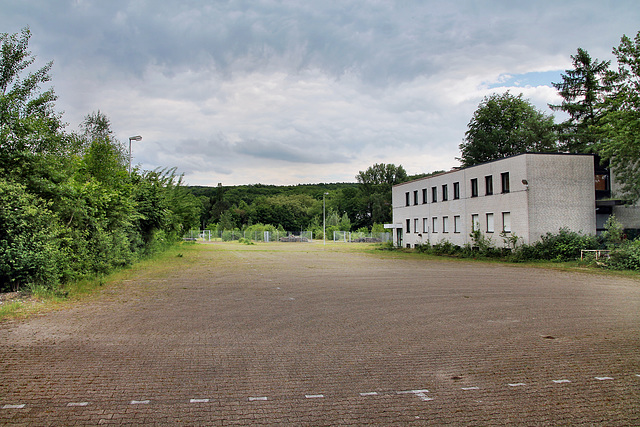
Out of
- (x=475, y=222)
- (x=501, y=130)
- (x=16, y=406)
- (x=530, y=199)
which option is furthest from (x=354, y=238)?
(x=16, y=406)

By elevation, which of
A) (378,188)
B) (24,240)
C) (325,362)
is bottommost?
(325,362)

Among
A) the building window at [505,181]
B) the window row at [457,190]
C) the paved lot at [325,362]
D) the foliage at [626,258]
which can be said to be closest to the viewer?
Result: the paved lot at [325,362]

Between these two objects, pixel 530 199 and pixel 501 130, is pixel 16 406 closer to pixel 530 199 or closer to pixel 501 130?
pixel 530 199

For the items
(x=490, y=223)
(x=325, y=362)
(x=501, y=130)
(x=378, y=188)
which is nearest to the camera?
(x=325, y=362)

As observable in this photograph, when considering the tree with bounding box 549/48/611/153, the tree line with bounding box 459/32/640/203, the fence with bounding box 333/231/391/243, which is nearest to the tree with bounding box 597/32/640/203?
the tree line with bounding box 459/32/640/203

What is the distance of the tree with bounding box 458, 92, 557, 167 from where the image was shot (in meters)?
52.1

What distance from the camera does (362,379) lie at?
5105 mm

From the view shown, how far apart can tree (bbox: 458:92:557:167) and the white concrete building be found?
59.8 feet

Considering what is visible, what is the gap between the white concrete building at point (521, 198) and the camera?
29.2 metres

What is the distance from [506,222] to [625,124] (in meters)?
9.37

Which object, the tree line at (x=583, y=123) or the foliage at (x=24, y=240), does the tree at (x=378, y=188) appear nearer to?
the tree line at (x=583, y=123)

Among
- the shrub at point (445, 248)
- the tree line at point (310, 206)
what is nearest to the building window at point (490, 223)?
the shrub at point (445, 248)

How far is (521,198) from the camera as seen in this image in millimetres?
29625

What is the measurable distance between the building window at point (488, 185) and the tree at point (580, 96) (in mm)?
16054
